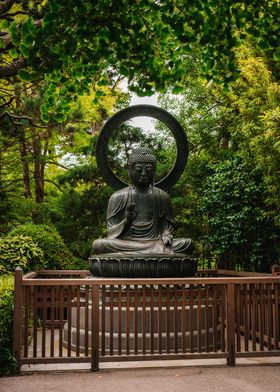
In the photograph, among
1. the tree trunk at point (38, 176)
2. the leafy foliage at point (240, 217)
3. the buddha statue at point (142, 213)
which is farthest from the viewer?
the tree trunk at point (38, 176)

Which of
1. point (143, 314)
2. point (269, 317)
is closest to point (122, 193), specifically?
point (143, 314)

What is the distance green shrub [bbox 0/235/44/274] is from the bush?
30 cm

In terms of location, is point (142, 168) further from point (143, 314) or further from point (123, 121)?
point (143, 314)

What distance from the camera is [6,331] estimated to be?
6043mm

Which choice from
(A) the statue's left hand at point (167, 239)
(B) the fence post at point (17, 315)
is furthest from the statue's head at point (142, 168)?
(B) the fence post at point (17, 315)

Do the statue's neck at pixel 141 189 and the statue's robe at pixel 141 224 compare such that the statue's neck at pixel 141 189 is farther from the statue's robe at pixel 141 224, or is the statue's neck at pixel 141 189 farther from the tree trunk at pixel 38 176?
the tree trunk at pixel 38 176

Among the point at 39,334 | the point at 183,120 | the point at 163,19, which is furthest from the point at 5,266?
the point at 183,120

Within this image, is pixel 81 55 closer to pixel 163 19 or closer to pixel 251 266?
pixel 163 19

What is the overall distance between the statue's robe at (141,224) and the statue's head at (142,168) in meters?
A: 0.18

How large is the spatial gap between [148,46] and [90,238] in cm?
827

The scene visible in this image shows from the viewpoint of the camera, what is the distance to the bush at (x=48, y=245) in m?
10.0

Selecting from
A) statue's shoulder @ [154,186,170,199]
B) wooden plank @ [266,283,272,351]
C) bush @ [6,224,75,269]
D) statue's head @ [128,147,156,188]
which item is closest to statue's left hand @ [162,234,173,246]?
statue's shoulder @ [154,186,170,199]

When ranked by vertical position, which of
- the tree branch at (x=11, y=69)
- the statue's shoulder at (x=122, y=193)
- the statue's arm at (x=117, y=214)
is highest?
the tree branch at (x=11, y=69)

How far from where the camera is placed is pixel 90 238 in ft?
40.3
